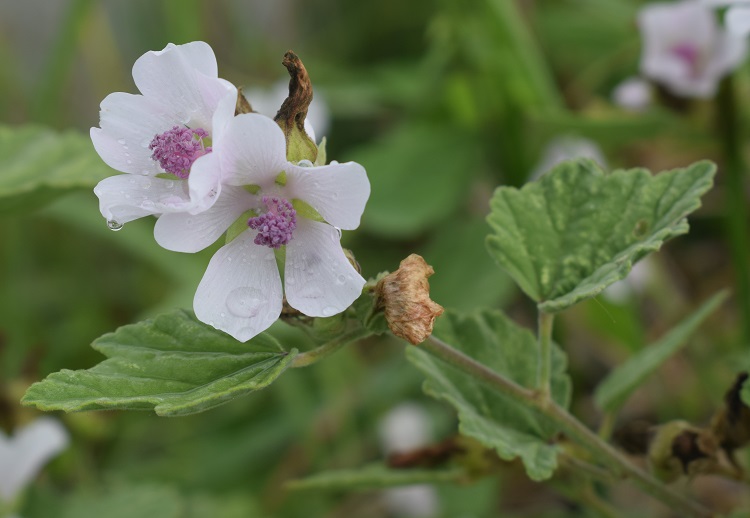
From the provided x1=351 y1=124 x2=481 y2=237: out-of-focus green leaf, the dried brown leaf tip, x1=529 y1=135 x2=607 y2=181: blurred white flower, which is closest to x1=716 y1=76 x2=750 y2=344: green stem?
x1=529 y1=135 x2=607 y2=181: blurred white flower

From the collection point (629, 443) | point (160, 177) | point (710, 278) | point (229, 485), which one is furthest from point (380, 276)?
point (710, 278)

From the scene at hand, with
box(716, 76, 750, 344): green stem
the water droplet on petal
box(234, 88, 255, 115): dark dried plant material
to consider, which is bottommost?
the water droplet on petal

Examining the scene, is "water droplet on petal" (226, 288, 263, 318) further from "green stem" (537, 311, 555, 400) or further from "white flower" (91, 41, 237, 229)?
"green stem" (537, 311, 555, 400)

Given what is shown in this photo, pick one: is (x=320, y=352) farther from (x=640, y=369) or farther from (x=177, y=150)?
(x=640, y=369)

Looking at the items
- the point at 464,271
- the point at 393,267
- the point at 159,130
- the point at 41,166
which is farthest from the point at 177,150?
the point at 393,267

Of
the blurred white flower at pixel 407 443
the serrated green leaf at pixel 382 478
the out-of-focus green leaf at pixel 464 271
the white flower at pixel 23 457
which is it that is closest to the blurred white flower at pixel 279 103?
the out-of-focus green leaf at pixel 464 271
